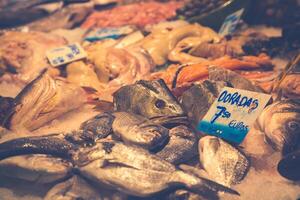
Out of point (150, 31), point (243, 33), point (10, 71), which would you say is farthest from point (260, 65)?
point (10, 71)

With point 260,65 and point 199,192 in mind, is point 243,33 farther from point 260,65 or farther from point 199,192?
point 199,192

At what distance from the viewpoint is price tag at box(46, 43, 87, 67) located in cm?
457

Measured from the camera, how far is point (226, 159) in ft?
8.76

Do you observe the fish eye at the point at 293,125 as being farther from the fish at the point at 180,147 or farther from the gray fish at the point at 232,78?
the fish at the point at 180,147

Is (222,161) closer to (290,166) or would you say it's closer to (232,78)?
(290,166)

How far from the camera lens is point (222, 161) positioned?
266 centimetres

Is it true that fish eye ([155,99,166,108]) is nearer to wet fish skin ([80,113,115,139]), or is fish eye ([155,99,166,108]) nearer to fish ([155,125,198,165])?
fish ([155,125,198,165])

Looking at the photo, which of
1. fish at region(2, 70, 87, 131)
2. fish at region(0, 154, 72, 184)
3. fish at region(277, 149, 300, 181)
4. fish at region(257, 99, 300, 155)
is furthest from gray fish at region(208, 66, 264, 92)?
fish at region(0, 154, 72, 184)

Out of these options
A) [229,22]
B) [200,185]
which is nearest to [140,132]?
[200,185]

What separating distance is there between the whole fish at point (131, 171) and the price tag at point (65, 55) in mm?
2214

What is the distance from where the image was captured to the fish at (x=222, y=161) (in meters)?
2.61

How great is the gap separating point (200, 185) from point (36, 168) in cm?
121

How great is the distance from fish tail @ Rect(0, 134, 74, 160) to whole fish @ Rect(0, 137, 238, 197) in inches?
6.0

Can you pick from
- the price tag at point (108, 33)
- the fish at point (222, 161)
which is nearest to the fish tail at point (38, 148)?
the fish at point (222, 161)
